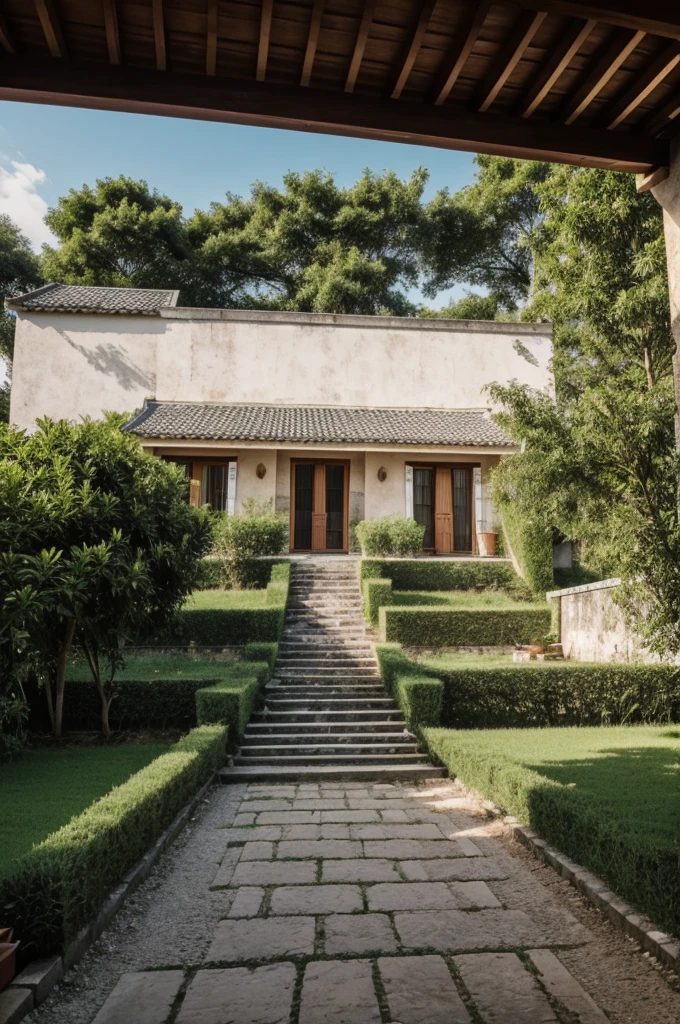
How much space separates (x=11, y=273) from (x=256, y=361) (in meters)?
15.3

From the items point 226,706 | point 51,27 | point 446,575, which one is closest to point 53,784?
point 226,706

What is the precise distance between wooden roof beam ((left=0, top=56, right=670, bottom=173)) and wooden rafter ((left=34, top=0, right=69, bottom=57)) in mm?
56

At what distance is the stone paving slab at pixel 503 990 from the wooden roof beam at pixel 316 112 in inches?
138

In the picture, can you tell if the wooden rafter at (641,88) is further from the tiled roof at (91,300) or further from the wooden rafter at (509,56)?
the tiled roof at (91,300)

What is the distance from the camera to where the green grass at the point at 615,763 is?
549 centimetres

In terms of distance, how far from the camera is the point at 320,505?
1981cm

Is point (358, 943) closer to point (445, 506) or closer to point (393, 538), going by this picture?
point (393, 538)

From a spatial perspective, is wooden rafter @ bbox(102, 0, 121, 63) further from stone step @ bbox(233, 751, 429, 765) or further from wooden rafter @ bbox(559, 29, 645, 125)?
stone step @ bbox(233, 751, 429, 765)

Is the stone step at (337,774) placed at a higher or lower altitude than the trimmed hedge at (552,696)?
lower

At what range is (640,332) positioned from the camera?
9.23 metres

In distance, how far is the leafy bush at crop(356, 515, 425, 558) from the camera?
17.5 meters

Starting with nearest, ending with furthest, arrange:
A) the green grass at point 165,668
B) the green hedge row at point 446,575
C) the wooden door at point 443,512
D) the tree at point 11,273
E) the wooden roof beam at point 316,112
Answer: the wooden roof beam at point 316,112
the green grass at point 165,668
the green hedge row at point 446,575
the wooden door at point 443,512
the tree at point 11,273

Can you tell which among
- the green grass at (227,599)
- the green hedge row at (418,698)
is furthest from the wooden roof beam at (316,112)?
the green grass at (227,599)

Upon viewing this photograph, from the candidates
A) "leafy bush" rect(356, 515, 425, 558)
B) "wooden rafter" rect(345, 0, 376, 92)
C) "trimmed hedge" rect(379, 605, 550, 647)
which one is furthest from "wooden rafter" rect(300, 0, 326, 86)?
"leafy bush" rect(356, 515, 425, 558)
